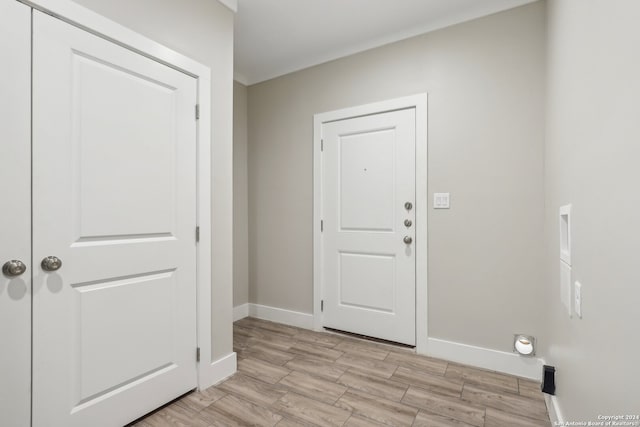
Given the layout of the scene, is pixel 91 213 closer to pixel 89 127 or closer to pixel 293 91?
pixel 89 127

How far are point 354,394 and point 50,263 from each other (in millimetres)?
1758

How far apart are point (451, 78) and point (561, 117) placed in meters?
1.03

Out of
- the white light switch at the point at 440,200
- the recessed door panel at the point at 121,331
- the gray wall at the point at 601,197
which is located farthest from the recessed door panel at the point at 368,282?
the recessed door panel at the point at 121,331

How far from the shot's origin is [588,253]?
109 centimetres

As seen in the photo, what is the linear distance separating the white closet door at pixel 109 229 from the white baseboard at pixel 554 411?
197 cm

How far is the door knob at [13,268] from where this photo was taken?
1.25 m

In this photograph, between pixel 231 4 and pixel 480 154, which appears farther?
pixel 480 154

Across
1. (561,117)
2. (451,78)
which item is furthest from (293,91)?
(561,117)

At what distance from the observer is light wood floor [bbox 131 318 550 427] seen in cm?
171

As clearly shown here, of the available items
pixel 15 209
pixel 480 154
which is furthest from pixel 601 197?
pixel 15 209

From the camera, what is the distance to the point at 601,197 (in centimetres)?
95

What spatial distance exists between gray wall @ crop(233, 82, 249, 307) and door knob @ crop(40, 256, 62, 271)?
1.96 meters

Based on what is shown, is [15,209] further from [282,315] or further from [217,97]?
[282,315]

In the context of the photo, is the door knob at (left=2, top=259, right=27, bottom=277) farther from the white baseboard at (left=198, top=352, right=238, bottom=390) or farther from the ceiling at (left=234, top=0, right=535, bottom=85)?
the ceiling at (left=234, top=0, right=535, bottom=85)
